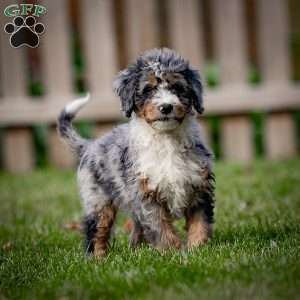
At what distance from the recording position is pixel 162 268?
13.3 ft

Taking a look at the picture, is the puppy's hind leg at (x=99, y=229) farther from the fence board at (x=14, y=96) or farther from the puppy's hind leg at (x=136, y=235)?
the fence board at (x=14, y=96)

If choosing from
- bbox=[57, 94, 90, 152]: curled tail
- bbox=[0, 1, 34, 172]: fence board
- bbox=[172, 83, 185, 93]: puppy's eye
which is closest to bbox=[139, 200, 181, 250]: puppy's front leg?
bbox=[172, 83, 185, 93]: puppy's eye

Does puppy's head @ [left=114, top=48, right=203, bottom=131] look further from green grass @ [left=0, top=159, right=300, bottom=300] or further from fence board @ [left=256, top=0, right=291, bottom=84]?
fence board @ [left=256, top=0, right=291, bottom=84]

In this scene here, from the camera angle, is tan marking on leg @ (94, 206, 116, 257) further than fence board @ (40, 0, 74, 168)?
No

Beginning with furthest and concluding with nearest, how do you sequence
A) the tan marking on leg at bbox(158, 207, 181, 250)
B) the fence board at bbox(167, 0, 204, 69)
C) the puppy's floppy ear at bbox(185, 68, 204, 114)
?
1. the fence board at bbox(167, 0, 204, 69)
2. the puppy's floppy ear at bbox(185, 68, 204, 114)
3. the tan marking on leg at bbox(158, 207, 181, 250)

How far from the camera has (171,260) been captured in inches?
166

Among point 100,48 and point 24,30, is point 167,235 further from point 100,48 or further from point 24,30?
point 100,48

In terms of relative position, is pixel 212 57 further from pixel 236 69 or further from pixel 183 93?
pixel 183 93

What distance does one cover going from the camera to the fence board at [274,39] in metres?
10.3

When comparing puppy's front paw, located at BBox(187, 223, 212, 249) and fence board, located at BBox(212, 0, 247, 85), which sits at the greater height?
fence board, located at BBox(212, 0, 247, 85)

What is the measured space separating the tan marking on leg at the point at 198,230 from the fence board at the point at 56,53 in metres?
5.63

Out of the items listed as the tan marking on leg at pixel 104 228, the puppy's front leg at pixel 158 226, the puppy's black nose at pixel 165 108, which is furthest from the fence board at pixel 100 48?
the puppy's black nose at pixel 165 108

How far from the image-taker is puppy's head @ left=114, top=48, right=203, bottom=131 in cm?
463

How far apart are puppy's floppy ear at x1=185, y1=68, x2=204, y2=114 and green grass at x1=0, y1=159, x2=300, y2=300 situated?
905mm
